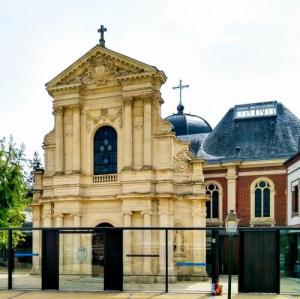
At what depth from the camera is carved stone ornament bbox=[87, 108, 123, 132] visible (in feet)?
96.8

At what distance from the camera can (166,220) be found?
27.7 metres

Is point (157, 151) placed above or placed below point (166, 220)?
above

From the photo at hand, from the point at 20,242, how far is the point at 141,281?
5.54 m

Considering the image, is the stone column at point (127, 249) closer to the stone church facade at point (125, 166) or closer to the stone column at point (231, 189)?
the stone church facade at point (125, 166)

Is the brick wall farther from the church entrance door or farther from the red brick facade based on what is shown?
the church entrance door

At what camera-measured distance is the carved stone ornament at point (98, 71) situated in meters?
29.2

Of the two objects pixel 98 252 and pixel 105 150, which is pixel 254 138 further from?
pixel 98 252

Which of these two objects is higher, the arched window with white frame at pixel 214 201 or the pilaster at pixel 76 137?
the pilaster at pixel 76 137

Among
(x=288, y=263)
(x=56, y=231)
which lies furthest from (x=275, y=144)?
(x=56, y=231)

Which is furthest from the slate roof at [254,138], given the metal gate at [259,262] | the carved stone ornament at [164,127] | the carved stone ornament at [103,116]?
the metal gate at [259,262]

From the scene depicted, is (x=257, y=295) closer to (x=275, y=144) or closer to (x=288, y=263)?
(x=288, y=263)

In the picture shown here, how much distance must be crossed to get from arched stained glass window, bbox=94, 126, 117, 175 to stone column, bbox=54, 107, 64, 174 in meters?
Result: 2.20

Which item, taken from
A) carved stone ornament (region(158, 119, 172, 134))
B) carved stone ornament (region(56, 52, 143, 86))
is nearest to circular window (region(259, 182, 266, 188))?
carved stone ornament (region(158, 119, 172, 134))

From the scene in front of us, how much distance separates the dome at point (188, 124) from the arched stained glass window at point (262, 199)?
12.4 meters
